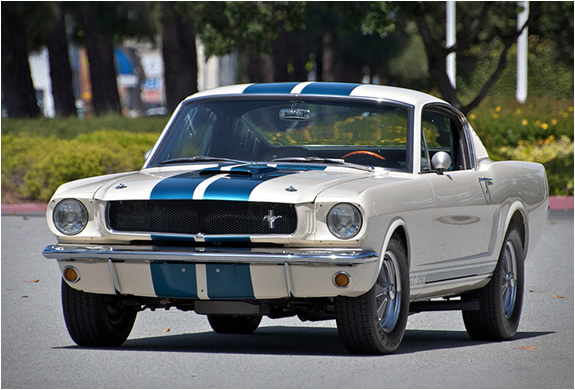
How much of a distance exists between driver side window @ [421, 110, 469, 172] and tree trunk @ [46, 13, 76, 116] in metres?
26.6

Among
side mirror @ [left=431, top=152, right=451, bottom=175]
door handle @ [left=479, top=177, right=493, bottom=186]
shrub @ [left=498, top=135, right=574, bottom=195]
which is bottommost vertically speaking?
shrub @ [left=498, top=135, right=574, bottom=195]

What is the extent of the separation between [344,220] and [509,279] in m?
2.40

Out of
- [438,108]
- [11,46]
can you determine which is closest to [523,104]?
[11,46]

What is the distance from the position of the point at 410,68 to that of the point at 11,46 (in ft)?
65.4

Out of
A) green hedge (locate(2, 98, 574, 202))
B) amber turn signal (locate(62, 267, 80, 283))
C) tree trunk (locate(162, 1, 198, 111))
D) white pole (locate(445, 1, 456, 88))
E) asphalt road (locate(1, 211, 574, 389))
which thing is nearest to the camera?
asphalt road (locate(1, 211, 574, 389))

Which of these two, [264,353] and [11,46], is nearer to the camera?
[264,353]

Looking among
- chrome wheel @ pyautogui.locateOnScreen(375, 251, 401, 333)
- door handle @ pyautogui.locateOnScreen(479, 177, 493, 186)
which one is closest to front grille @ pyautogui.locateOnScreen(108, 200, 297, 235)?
chrome wheel @ pyautogui.locateOnScreen(375, 251, 401, 333)

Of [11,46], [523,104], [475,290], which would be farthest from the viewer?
[11,46]

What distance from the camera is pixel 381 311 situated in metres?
6.77

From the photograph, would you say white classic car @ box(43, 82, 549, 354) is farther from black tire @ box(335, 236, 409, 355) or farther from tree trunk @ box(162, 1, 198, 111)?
tree trunk @ box(162, 1, 198, 111)

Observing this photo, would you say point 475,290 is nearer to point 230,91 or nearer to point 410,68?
point 230,91

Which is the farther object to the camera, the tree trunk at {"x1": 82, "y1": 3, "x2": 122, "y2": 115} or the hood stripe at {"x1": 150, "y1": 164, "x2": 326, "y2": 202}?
the tree trunk at {"x1": 82, "y1": 3, "x2": 122, "y2": 115}

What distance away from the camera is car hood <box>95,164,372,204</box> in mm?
6398

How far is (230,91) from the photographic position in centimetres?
808
